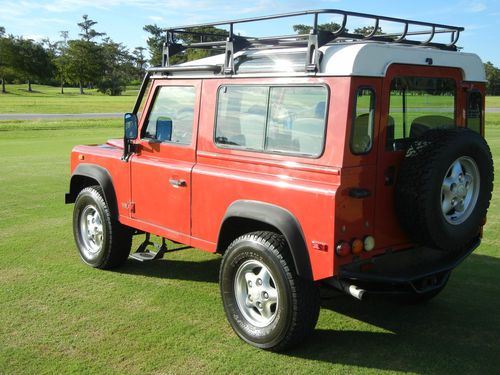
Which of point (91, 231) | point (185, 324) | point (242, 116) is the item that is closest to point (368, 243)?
point (242, 116)

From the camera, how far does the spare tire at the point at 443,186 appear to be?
3553 mm

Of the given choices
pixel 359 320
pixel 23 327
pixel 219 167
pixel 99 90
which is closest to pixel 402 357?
pixel 359 320

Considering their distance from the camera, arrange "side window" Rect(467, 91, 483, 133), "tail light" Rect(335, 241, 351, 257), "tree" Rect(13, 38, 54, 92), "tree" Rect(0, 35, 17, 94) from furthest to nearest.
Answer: "tree" Rect(13, 38, 54, 92), "tree" Rect(0, 35, 17, 94), "side window" Rect(467, 91, 483, 133), "tail light" Rect(335, 241, 351, 257)

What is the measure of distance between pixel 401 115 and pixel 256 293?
1.65 meters

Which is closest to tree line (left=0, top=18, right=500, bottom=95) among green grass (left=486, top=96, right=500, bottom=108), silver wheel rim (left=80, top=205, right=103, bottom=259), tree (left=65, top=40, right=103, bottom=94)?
tree (left=65, top=40, right=103, bottom=94)

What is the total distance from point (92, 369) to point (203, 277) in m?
1.95

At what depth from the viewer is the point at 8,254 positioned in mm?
6141

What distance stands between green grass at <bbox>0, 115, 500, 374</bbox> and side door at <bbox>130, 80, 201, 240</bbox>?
72 centimetres

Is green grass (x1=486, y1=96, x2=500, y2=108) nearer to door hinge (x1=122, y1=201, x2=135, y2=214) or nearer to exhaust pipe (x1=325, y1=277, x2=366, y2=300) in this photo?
door hinge (x1=122, y1=201, x2=135, y2=214)

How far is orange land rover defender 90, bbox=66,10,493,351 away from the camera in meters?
3.54

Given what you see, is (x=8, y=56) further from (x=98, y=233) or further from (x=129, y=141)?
(x=129, y=141)

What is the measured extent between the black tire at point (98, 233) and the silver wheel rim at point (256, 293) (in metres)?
1.88

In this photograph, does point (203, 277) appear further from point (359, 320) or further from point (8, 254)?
point (8, 254)

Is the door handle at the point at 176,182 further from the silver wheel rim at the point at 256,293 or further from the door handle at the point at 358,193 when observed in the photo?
the door handle at the point at 358,193
